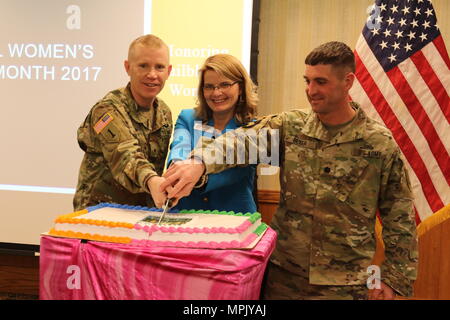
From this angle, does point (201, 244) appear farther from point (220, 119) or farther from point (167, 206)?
point (220, 119)

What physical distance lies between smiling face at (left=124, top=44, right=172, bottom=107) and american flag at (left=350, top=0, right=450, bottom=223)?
1446mm

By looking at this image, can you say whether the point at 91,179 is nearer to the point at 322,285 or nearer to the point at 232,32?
the point at 322,285

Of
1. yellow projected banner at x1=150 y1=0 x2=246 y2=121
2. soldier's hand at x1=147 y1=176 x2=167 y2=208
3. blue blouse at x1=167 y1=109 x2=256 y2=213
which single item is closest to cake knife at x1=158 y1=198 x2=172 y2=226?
soldier's hand at x1=147 y1=176 x2=167 y2=208

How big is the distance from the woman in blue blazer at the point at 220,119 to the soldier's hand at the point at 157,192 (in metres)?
0.24

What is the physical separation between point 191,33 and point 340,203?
2079 mm

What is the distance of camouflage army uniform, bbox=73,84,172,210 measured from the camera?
4.96 ft

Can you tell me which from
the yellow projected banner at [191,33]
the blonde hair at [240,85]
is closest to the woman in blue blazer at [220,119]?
the blonde hair at [240,85]

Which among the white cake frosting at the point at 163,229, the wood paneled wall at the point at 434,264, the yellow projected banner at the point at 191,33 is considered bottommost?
the wood paneled wall at the point at 434,264

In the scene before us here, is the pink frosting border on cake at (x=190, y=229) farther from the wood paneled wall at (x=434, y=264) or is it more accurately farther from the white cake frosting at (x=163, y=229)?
the wood paneled wall at (x=434, y=264)

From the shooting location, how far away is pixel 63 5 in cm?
337

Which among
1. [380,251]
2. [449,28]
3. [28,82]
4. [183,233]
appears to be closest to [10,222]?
[28,82]

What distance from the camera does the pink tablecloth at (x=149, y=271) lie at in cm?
103

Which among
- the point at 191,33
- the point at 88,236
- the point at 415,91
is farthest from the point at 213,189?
the point at 191,33

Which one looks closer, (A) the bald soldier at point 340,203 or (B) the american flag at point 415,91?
(A) the bald soldier at point 340,203
